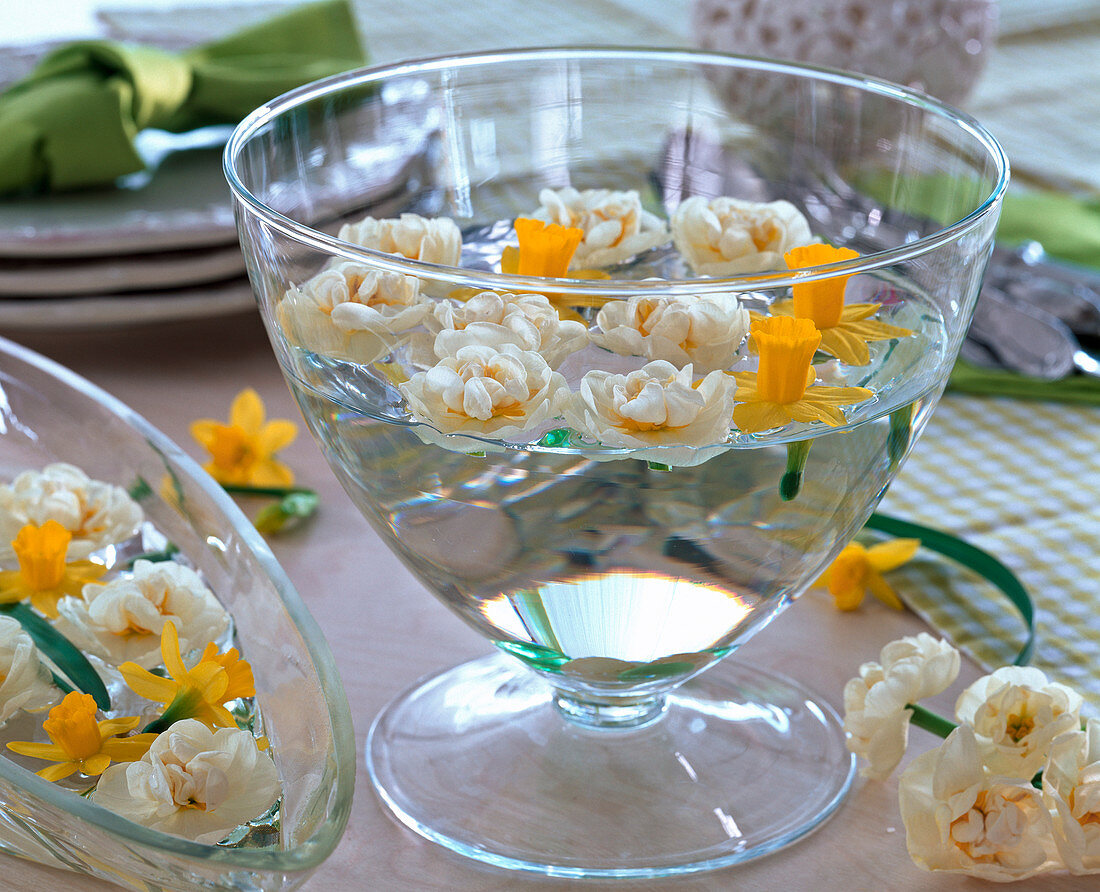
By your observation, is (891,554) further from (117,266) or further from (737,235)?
(117,266)

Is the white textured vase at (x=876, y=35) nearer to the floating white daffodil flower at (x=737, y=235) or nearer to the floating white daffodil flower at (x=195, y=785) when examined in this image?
the floating white daffodil flower at (x=737, y=235)

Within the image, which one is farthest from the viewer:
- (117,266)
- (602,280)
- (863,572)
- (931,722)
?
(117,266)

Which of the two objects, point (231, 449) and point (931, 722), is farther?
point (231, 449)

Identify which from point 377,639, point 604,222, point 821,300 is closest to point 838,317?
point 821,300

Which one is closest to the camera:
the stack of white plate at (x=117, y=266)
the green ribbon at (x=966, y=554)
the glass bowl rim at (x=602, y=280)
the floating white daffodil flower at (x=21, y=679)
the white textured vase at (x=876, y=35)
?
the glass bowl rim at (x=602, y=280)

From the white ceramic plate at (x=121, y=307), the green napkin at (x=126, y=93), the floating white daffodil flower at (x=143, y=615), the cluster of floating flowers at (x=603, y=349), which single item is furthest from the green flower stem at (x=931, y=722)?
the green napkin at (x=126, y=93)

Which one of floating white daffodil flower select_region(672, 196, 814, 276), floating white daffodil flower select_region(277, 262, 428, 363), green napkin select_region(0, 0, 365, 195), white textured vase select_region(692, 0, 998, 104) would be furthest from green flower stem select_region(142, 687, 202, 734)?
white textured vase select_region(692, 0, 998, 104)

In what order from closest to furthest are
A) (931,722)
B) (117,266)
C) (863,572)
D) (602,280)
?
1. (602,280)
2. (931,722)
3. (863,572)
4. (117,266)
